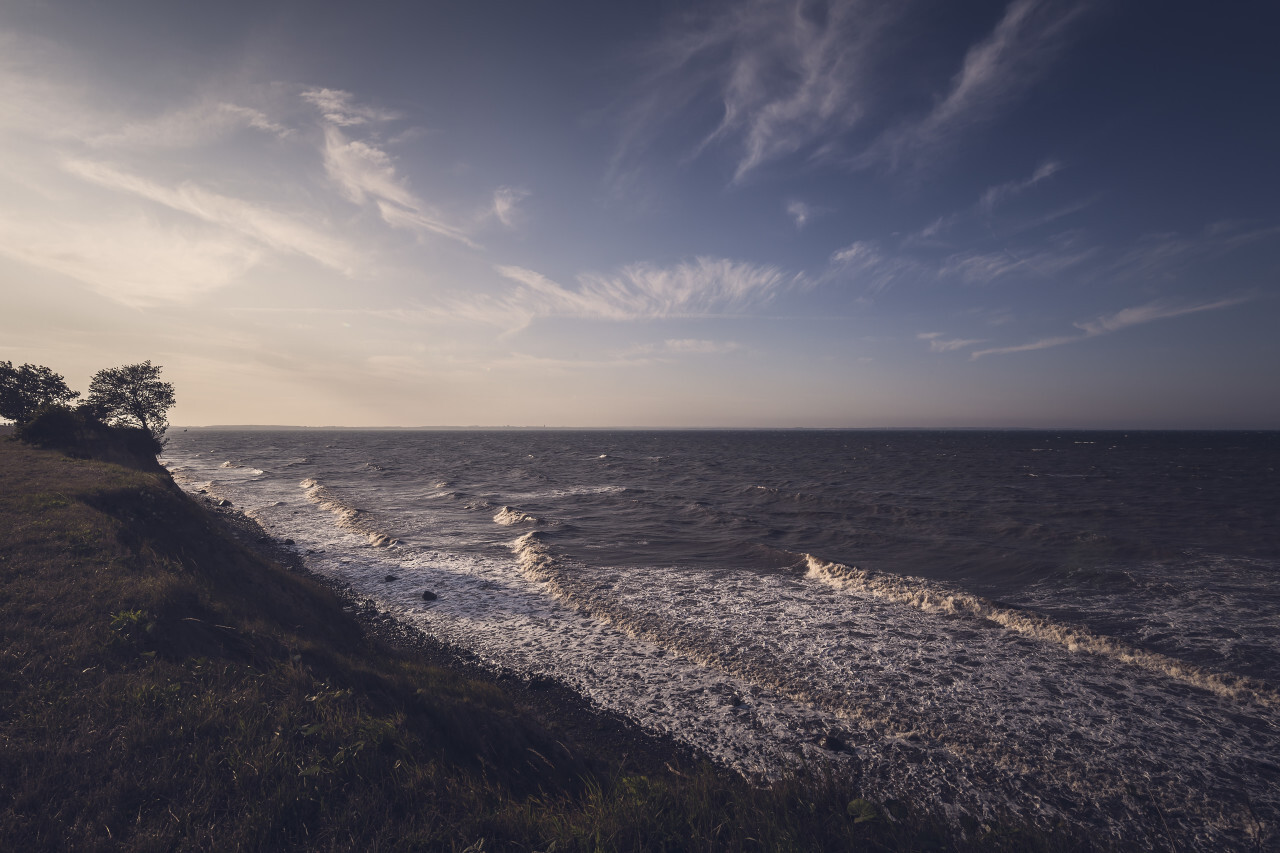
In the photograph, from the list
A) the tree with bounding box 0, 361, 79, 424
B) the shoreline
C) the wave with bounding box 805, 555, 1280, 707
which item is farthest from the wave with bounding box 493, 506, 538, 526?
the tree with bounding box 0, 361, 79, 424

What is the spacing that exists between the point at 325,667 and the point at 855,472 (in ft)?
207

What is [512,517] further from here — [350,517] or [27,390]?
[27,390]

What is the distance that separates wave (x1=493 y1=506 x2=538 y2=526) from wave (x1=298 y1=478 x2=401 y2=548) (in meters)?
6.73

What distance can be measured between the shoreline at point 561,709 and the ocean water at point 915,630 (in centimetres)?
41

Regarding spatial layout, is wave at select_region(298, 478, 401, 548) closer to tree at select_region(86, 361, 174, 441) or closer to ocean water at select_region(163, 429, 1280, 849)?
ocean water at select_region(163, 429, 1280, 849)

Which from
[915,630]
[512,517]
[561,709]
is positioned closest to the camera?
[561,709]

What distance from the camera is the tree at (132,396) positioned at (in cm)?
3631

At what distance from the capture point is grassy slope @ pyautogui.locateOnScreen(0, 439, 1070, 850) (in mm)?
4789

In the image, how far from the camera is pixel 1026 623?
14961 mm

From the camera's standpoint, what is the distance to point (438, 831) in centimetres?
493

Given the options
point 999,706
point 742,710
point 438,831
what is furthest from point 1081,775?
point 438,831

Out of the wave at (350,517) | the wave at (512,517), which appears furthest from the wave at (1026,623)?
the wave at (350,517)

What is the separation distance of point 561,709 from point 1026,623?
14.3 metres

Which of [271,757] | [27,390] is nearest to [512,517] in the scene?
[271,757]
